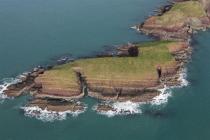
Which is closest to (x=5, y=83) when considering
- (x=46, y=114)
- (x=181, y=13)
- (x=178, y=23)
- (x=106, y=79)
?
(x=46, y=114)

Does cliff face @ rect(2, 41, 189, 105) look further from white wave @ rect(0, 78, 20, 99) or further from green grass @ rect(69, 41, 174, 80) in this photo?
white wave @ rect(0, 78, 20, 99)

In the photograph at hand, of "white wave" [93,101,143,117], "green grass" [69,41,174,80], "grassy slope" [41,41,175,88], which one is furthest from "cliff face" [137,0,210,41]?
"white wave" [93,101,143,117]

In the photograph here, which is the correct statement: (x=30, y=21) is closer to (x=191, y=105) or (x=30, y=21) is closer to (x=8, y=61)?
(x=8, y=61)

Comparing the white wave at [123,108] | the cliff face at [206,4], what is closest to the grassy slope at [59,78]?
the white wave at [123,108]

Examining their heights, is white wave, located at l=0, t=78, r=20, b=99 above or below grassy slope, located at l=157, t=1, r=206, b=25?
below

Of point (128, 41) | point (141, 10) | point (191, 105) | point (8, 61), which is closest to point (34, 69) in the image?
point (8, 61)

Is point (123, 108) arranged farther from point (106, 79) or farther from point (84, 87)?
point (84, 87)

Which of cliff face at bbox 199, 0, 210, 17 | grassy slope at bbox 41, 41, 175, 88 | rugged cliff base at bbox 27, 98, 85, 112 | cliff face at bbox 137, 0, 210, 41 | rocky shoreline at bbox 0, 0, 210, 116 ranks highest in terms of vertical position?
cliff face at bbox 199, 0, 210, 17

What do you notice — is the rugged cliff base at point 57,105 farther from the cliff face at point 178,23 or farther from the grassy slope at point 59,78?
the cliff face at point 178,23
